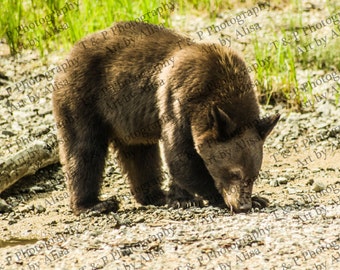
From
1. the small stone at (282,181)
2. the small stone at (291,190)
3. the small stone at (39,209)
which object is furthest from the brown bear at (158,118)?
the small stone at (282,181)

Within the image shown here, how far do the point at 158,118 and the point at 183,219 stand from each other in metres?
1.06

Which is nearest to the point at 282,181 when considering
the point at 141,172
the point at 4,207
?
the point at 141,172

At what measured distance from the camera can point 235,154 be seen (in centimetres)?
720

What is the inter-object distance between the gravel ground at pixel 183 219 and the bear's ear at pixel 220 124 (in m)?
0.70

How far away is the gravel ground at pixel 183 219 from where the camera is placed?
5.85m

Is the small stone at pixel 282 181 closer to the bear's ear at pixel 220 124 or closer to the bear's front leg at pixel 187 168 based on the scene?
the bear's front leg at pixel 187 168

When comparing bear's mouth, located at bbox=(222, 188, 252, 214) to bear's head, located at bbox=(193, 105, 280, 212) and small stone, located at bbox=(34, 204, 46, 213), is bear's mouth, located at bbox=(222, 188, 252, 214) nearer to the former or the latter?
bear's head, located at bbox=(193, 105, 280, 212)

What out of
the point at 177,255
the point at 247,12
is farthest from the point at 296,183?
the point at 247,12

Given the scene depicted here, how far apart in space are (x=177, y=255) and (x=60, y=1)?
23.3 ft

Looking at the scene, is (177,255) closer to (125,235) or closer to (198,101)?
(125,235)

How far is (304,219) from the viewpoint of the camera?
6637 mm

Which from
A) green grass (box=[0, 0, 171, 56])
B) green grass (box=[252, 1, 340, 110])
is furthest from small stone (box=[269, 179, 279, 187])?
green grass (box=[0, 0, 171, 56])

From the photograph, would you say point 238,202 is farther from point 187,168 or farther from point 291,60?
point 291,60

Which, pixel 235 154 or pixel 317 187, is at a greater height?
pixel 235 154
